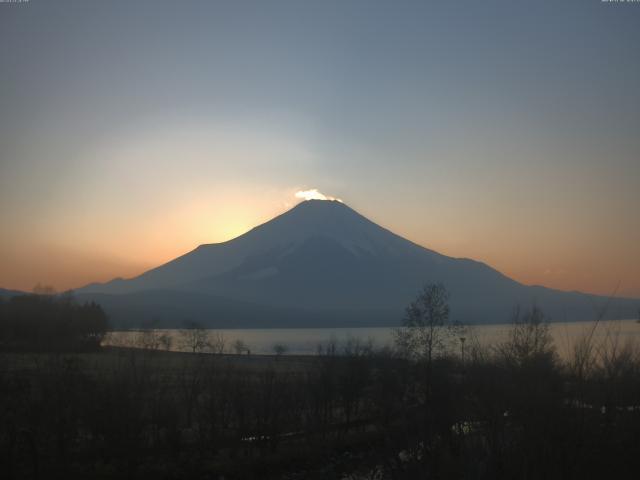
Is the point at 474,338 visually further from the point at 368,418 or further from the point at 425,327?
the point at 425,327

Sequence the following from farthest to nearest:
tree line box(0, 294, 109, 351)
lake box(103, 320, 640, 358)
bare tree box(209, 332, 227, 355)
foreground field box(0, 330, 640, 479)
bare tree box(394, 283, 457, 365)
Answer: tree line box(0, 294, 109, 351), bare tree box(209, 332, 227, 355), bare tree box(394, 283, 457, 365), lake box(103, 320, 640, 358), foreground field box(0, 330, 640, 479)

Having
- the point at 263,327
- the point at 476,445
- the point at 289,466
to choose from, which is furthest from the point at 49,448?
the point at 263,327

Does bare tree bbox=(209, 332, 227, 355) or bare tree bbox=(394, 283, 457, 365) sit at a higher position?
bare tree bbox=(394, 283, 457, 365)

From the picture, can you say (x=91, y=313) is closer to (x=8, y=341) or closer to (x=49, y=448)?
(x=8, y=341)

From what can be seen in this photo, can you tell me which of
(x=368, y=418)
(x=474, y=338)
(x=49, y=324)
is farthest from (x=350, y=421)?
(x=49, y=324)

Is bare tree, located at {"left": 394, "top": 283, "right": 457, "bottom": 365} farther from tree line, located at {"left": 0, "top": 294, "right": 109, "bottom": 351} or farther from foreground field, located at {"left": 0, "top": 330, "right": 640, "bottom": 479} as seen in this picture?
tree line, located at {"left": 0, "top": 294, "right": 109, "bottom": 351}

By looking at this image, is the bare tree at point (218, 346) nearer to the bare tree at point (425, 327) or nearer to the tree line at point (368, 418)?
the tree line at point (368, 418)

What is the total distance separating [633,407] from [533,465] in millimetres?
1774

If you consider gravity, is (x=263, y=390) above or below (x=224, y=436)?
above

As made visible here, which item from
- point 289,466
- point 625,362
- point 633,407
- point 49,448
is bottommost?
point 289,466

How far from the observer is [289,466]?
1569 centimetres

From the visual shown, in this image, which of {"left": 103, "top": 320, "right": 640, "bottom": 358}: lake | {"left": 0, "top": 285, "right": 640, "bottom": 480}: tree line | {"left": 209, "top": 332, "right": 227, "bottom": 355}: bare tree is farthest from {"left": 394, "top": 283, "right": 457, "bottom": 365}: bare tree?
{"left": 209, "top": 332, "right": 227, "bottom": 355}: bare tree

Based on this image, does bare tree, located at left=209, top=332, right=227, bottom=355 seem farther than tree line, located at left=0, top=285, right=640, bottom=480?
Yes

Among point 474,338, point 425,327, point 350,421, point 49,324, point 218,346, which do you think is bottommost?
point 350,421
